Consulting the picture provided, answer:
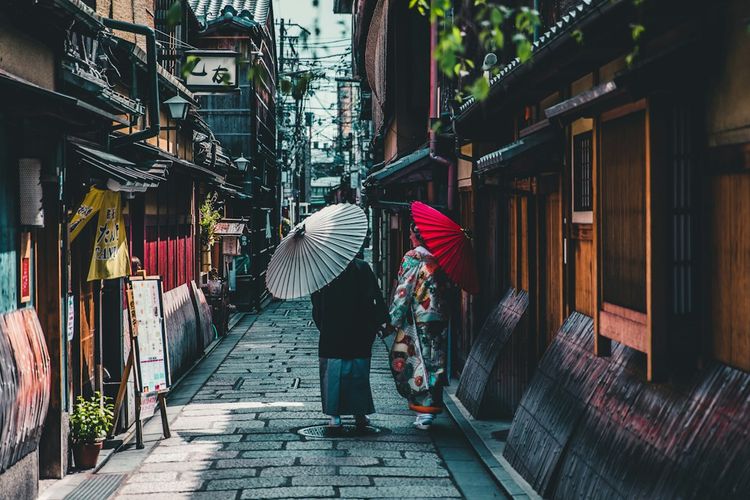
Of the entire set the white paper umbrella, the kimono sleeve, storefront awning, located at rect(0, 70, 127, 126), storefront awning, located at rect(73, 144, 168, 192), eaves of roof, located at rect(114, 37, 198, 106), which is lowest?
the kimono sleeve

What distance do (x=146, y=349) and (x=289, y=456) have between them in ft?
8.43

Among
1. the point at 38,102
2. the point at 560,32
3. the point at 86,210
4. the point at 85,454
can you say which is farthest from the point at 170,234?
the point at 560,32

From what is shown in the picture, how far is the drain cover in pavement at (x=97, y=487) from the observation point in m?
10.0

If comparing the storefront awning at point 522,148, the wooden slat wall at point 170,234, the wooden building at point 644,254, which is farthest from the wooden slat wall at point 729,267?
the wooden slat wall at point 170,234

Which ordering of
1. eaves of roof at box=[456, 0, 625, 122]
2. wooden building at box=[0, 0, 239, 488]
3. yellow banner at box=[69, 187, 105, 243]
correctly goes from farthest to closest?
yellow banner at box=[69, 187, 105, 243], wooden building at box=[0, 0, 239, 488], eaves of roof at box=[456, 0, 625, 122]

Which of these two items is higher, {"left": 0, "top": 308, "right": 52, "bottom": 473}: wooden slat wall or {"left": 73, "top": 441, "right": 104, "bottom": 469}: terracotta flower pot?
{"left": 0, "top": 308, "right": 52, "bottom": 473}: wooden slat wall

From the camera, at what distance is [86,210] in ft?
39.8

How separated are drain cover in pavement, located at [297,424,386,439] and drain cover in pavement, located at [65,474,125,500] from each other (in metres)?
2.85

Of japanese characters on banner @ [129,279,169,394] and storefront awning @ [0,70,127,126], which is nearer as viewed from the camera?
storefront awning @ [0,70,127,126]

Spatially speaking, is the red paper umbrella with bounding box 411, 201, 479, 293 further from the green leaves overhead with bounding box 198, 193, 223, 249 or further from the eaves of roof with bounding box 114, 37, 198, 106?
the green leaves overhead with bounding box 198, 193, 223, 249

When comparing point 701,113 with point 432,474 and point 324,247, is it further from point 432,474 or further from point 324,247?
point 324,247

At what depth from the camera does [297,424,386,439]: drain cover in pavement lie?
12742mm

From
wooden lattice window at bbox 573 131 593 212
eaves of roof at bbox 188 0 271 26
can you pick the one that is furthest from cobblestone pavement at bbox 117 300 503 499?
eaves of roof at bbox 188 0 271 26

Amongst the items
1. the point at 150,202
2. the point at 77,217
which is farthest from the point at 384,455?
the point at 150,202
